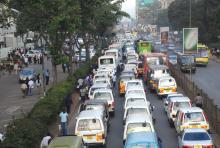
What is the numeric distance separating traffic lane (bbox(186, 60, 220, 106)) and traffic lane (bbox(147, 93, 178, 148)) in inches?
154

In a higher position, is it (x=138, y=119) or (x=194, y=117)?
(x=138, y=119)

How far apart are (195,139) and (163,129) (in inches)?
283

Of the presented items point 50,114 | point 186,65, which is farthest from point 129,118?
point 186,65

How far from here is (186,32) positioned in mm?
42188

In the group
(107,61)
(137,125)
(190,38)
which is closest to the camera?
(137,125)

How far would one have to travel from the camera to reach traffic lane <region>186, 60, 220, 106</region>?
134ft

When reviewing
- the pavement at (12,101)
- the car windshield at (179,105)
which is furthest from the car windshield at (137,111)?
the pavement at (12,101)

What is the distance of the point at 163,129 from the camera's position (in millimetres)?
27656

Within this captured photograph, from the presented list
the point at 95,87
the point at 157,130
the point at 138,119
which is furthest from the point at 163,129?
the point at 95,87

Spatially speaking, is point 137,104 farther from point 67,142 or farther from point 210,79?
point 210,79

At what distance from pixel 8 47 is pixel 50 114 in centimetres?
6241

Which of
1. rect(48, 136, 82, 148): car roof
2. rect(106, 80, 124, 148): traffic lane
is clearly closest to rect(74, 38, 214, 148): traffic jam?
rect(106, 80, 124, 148): traffic lane

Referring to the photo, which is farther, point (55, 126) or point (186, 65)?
point (186, 65)

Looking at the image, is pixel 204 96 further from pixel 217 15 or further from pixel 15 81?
pixel 217 15
